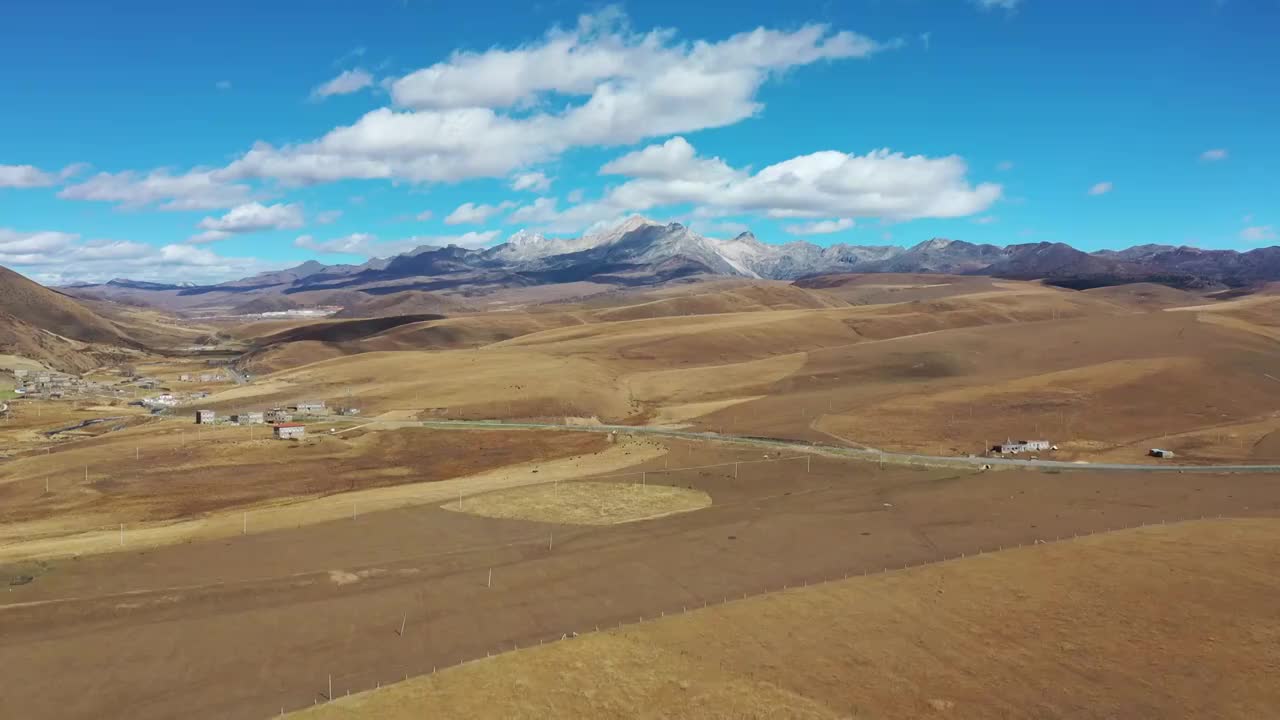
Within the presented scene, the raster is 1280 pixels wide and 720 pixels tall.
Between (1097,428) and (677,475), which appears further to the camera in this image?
(1097,428)

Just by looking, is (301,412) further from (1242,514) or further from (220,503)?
(1242,514)

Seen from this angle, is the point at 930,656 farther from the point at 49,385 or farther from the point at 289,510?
the point at 49,385

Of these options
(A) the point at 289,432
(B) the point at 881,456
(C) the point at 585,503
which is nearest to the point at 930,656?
(C) the point at 585,503

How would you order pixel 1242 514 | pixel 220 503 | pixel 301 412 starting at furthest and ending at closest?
pixel 301 412 → pixel 220 503 → pixel 1242 514

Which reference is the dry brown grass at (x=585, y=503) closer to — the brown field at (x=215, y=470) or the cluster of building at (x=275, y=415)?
the brown field at (x=215, y=470)

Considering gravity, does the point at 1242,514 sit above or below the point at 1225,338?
below

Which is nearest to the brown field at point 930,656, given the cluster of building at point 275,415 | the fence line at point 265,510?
the fence line at point 265,510

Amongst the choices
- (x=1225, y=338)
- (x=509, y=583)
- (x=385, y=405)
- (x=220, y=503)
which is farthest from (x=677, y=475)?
(x=1225, y=338)

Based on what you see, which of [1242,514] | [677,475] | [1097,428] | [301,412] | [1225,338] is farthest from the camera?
[1225,338]
